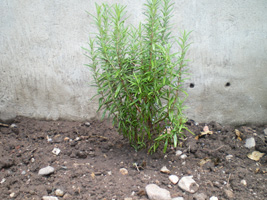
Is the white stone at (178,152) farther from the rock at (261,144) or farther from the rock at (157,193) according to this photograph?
the rock at (261,144)

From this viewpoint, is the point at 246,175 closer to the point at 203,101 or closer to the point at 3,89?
the point at 203,101

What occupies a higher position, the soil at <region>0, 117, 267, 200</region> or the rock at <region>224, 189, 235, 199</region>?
the soil at <region>0, 117, 267, 200</region>

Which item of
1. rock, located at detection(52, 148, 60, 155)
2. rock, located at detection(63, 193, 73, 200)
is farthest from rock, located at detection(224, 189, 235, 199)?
rock, located at detection(52, 148, 60, 155)

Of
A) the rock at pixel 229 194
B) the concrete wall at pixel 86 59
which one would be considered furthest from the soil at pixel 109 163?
the concrete wall at pixel 86 59

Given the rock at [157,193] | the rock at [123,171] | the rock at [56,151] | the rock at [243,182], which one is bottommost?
the rock at [243,182]

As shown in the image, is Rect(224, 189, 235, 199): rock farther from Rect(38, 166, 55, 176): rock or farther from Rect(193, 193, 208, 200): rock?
Rect(38, 166, 55, 176): rock

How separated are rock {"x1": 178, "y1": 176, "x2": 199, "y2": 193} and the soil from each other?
0.15 feet

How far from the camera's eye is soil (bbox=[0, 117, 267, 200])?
2268 millimetres

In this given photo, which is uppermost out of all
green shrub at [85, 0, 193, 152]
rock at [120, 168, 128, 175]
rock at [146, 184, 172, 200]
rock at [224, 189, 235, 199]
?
green shrub at [85, 0, 193, 152]

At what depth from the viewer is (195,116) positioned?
10.6ft

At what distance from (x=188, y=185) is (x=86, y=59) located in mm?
1731

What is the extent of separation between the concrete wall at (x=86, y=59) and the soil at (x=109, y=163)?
21 centimetres

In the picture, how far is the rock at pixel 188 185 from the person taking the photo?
2.26 meters

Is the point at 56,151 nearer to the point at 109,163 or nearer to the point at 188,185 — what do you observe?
the point at 109,163
